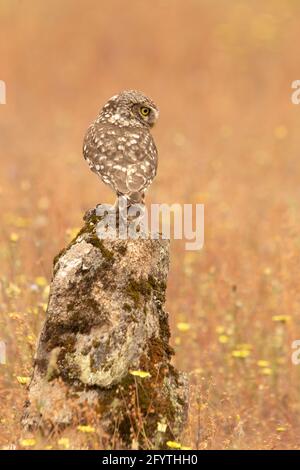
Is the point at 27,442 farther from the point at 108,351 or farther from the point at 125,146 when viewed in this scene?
the point at 125,146

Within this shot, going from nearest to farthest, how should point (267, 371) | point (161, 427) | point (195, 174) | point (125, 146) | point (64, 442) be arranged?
1. point (64, 442)
2. point (161, 427)
3. point (125, 146)
4. point (267, 371)
5. point (195, 174)

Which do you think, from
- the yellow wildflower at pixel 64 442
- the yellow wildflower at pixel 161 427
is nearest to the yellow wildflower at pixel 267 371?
the yellow wildflower at pixel 161 427

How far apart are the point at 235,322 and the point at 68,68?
43.4ft

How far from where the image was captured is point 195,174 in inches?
586

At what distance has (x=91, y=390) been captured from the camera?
18.7 ft

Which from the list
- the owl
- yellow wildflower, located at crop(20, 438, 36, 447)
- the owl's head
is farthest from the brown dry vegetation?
the owl's head

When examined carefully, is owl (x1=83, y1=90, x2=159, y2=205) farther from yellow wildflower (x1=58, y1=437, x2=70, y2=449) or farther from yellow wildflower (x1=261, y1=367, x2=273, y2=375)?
yellow wildflower (x1=261, y1=367, x2=273, y2=375)

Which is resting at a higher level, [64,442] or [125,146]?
[125,146]

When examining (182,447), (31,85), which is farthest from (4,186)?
(182,447)

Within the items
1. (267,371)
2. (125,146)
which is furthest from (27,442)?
(267,371)

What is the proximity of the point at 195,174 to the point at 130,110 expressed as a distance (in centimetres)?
801

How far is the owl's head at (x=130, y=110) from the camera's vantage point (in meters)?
6.83

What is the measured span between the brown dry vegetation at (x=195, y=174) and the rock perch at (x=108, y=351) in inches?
8.4
